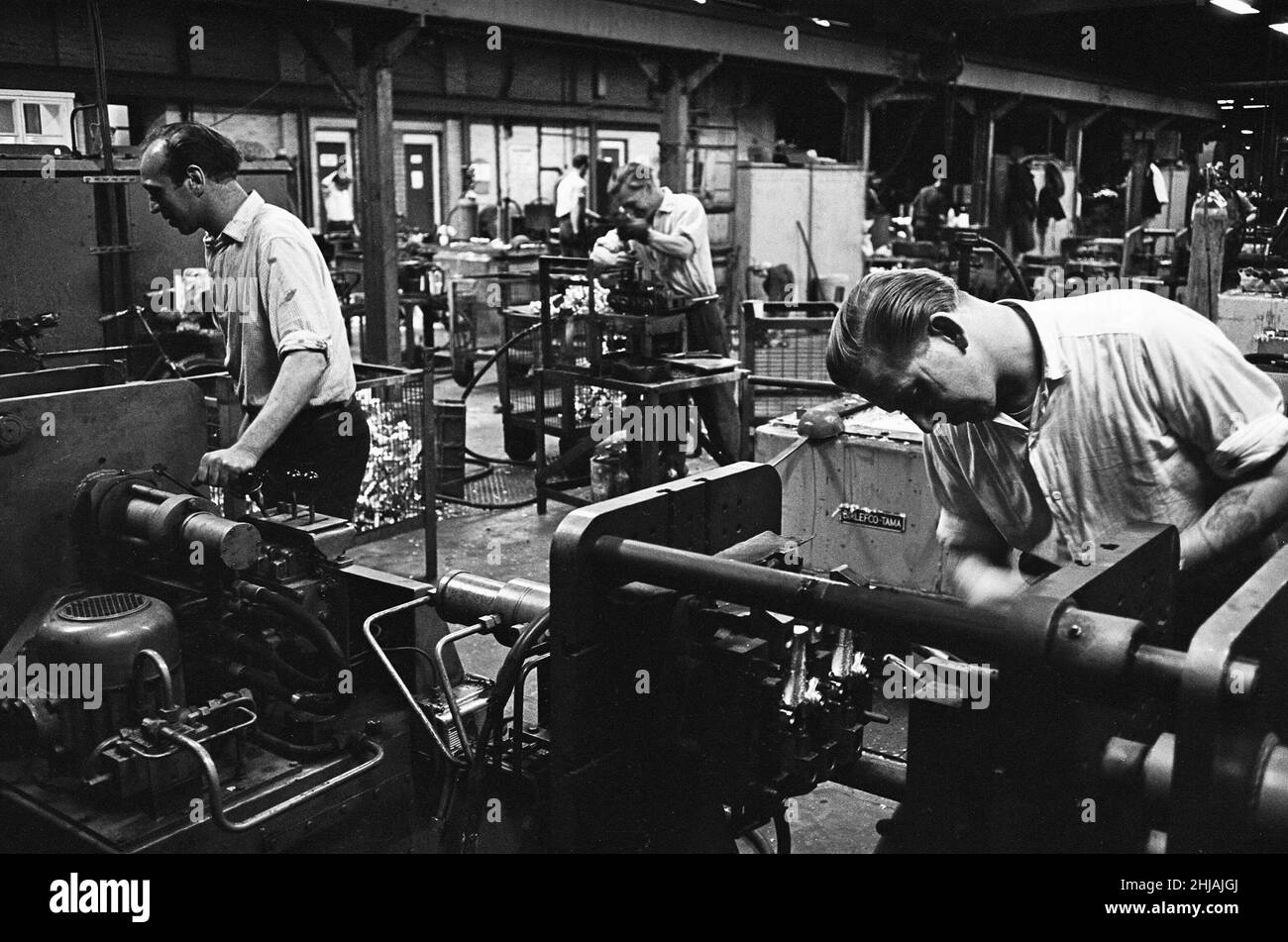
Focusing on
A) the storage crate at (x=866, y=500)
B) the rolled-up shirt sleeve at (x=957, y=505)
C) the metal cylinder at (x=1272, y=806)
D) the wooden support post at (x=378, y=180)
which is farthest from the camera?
the wooden support post at (x=378, y=180)

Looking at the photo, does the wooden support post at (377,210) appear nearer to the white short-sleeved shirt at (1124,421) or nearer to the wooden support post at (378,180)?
the wooden support post at (378,180)

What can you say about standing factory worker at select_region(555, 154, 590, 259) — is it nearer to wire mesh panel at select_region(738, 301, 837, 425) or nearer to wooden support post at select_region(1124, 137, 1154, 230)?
wire mesh panel at select_region(738, 301, 837, 425)

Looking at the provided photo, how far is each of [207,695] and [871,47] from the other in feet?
35.4

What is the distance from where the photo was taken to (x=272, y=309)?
2611 millimetres

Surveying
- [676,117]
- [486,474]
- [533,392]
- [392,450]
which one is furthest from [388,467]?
[676,117]

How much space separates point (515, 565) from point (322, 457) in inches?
89.5

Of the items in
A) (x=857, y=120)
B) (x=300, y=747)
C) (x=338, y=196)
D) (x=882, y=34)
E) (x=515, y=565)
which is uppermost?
(x=882, y=34)

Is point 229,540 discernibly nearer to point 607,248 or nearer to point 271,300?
point 271,300

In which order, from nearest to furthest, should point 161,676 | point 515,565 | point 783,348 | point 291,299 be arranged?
1. point 161,676
2. point 291,299
3. point 515,565
4. point 783,348

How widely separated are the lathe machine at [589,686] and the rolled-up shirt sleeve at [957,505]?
0.35 meters

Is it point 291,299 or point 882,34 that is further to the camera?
point 882,34

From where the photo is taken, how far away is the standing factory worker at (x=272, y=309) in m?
2.59

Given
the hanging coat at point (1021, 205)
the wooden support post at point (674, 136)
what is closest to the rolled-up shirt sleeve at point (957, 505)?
the wooden support post at point (674, 136)
